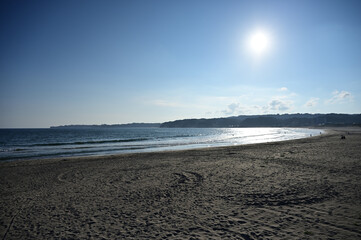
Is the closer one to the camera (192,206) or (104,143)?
(192,206)

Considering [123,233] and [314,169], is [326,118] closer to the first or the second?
[314,169]

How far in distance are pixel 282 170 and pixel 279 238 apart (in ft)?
27.7

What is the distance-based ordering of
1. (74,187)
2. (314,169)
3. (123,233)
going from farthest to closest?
(314,169), (74,187), (123,233)

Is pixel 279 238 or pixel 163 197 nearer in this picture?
pixel 279 238

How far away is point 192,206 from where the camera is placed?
7.41m

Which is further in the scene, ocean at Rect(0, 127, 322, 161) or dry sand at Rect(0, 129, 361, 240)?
ocean at Rect(0, 127, 322, 161)

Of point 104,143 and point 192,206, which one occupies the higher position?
point 192,206

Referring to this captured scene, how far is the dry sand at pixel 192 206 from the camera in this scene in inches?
220

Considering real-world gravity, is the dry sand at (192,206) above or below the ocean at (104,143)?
above

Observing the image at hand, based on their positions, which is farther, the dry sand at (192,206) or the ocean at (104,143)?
the ocean at (104,143)

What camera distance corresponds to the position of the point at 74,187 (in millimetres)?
10734

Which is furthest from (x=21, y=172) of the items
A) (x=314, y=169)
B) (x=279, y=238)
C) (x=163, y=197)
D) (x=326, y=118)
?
(x=326, y=118)

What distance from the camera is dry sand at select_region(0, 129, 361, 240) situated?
5590 mm

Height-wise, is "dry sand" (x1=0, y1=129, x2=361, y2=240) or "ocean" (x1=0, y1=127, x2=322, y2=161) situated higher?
"dry sand" (x1=0, y1=129, x2=361, y2=240)
